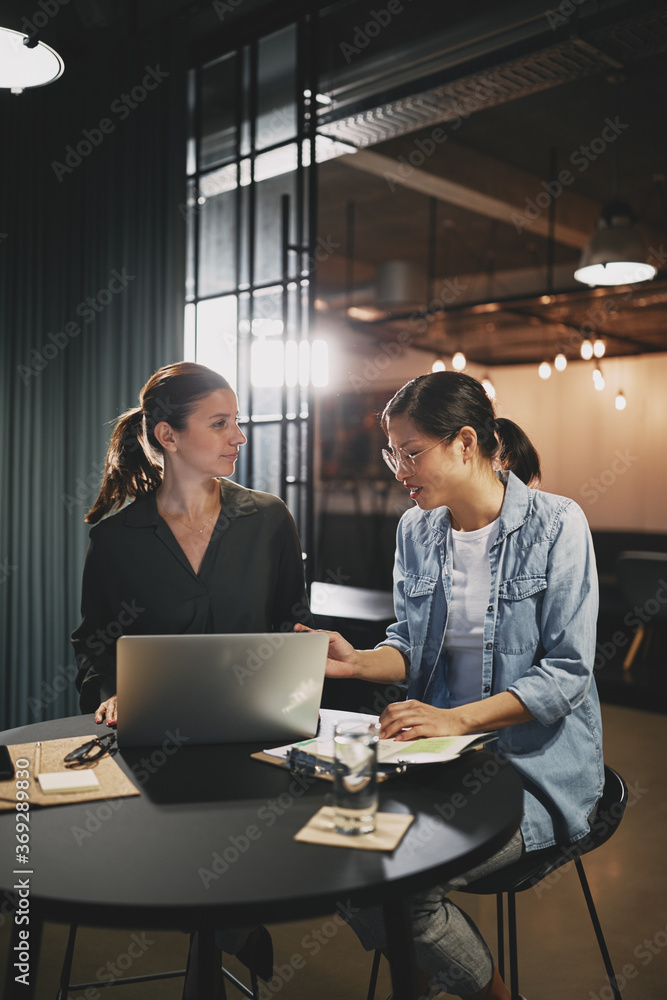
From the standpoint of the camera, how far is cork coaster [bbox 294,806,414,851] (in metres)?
1.15

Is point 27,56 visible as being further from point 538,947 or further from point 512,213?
point 512,213

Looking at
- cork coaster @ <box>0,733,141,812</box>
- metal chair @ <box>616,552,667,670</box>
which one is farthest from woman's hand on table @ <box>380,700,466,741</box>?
metal chair @ <box>616,552,667,670</box>

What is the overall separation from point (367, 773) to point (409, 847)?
0.11 metres

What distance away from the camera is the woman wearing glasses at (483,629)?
1600 mm

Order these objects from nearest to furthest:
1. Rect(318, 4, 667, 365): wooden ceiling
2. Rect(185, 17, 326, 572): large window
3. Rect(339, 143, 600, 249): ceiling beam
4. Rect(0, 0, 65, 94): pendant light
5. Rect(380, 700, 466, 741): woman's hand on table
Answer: Rect(380, 700, 466, 741): woman's hand on table, Rect(0, 0, 65, 94): pendant light, Rect(185, 17, 326, 572): large window, Rect(318, 4, 667, 365): wooden ceiling, Rect(339, 143, 600, 249): ceiling beam

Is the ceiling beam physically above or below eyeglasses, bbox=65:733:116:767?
above

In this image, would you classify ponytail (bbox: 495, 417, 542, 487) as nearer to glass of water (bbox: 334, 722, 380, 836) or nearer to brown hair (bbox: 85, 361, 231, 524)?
brown hair (bbox: 85, 361, 231, 524)

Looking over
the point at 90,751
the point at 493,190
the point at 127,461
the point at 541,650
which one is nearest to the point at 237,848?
the point at 90,751

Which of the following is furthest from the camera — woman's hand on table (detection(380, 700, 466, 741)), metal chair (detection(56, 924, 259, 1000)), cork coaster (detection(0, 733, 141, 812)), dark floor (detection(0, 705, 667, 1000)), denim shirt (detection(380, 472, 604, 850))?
dark floor (detection(0, 705, 667, 1000))

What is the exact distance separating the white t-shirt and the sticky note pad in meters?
0.83

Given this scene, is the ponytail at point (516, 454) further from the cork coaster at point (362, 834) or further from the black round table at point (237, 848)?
the cork coaster at point (362, 834)

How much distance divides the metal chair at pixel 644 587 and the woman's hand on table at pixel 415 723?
4.71 meters

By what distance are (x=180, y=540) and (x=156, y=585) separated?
0.41 feet

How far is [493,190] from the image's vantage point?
677 cm
